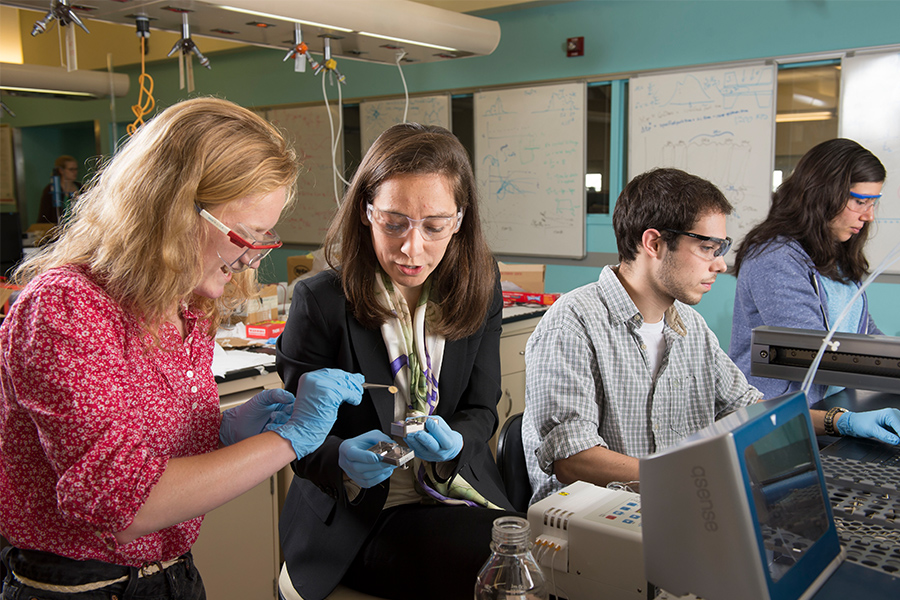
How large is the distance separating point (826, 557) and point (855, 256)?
1.90 metres

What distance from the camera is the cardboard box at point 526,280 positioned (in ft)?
12.8

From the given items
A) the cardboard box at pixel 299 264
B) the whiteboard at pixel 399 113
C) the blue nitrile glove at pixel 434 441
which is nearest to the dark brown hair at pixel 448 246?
the blue nitrile glove at pixel 434 441

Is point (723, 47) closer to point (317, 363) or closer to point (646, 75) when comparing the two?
point (646, 75)

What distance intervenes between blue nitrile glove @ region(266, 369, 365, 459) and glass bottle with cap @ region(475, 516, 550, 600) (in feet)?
1.30

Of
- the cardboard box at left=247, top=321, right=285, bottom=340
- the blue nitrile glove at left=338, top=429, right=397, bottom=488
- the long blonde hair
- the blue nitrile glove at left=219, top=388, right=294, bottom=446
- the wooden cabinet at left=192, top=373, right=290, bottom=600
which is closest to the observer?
the long blonde hair

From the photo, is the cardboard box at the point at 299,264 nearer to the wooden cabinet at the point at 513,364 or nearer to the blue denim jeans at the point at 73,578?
the wooden cabinet at the point at 513,364

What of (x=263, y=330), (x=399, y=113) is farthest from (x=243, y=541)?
(x=399, y=113)

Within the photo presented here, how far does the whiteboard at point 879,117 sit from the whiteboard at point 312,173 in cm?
361

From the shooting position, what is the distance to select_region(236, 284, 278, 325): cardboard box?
2896 millimetres

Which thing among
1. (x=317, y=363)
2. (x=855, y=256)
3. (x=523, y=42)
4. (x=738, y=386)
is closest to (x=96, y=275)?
(x=317, y=363)

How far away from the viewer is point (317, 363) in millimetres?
1380

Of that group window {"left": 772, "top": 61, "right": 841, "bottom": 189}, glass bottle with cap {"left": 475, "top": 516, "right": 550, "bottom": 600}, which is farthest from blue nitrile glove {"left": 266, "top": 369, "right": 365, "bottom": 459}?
window {"left": 772, "top": 61, "right": 841, "bottom": 189}

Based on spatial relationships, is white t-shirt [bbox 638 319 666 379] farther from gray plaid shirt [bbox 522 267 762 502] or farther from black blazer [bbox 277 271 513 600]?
black blazer [bbox 277 271 513 600]

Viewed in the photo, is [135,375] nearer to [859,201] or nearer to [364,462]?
[364,462]
